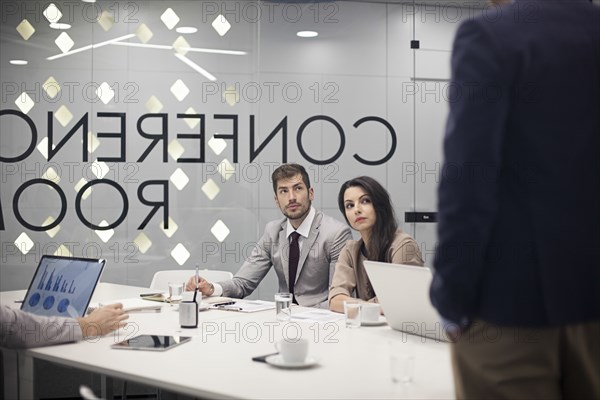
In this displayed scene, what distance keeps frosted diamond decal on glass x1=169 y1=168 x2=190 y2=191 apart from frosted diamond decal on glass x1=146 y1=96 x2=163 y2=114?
0.43m

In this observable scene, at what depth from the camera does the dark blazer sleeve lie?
1.24 metres

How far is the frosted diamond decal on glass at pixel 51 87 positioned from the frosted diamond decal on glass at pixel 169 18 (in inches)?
32.9

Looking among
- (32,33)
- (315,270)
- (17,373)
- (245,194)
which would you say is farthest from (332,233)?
(32,33)

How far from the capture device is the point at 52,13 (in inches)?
184

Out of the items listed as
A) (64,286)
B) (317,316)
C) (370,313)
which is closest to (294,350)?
(370,313)

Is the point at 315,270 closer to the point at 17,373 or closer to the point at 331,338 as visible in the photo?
the point at 331,338

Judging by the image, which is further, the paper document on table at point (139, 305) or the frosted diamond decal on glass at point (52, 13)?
the frosted diamond decal on glass at point (52, 13)

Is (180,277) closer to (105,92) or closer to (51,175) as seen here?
(51,175)

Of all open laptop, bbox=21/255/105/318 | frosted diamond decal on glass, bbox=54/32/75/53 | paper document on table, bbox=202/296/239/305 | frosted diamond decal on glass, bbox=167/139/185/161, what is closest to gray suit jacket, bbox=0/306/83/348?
open laptop, bbox=21/255/105/318

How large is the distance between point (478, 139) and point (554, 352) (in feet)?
1.38

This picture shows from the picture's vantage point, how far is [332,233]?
3863 millimetres

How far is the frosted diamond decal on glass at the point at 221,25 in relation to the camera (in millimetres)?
4777

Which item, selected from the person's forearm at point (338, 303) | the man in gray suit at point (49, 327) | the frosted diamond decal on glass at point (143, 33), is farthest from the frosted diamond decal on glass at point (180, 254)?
the man in gray suit at point (49, 327)

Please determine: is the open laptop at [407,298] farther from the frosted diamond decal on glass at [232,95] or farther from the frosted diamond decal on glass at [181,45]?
the frosted diamond decal on glass at [181,45]
